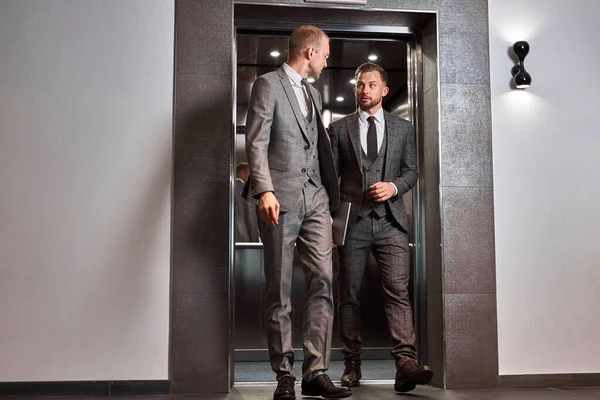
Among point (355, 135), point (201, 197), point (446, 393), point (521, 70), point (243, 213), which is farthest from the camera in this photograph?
point (243, 213)

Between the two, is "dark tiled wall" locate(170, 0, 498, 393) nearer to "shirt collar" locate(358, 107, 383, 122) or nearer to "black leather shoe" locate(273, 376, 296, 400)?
"shirt collar" locate(358, 107, 383, 122)

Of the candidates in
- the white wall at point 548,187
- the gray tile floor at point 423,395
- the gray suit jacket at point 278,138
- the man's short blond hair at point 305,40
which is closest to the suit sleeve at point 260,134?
the gray suit jacket at point 278,138

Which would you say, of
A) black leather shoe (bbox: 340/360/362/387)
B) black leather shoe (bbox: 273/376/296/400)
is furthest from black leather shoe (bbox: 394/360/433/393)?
black leather shoe (bbox: 273/376/296/400)

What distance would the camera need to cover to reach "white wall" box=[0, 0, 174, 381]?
163 inches

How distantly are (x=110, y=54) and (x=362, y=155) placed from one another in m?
1.45

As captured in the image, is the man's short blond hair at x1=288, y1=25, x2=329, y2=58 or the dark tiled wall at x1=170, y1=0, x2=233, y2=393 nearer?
the man's short blond hair at x1=288, y1=25, x2=329, y2=58

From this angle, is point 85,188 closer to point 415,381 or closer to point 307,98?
point 307,98

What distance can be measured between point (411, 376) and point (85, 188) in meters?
1.92

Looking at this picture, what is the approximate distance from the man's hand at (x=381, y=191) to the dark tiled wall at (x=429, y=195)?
44 centimetres

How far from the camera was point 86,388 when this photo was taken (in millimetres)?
4109

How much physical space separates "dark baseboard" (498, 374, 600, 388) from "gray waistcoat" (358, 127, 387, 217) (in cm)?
116

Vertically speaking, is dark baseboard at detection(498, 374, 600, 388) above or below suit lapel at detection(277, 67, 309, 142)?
below

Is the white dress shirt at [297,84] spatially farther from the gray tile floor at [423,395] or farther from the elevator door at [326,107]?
the gray tile floor at [423,395]

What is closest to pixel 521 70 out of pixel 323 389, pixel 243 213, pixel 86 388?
pixel 243 213
